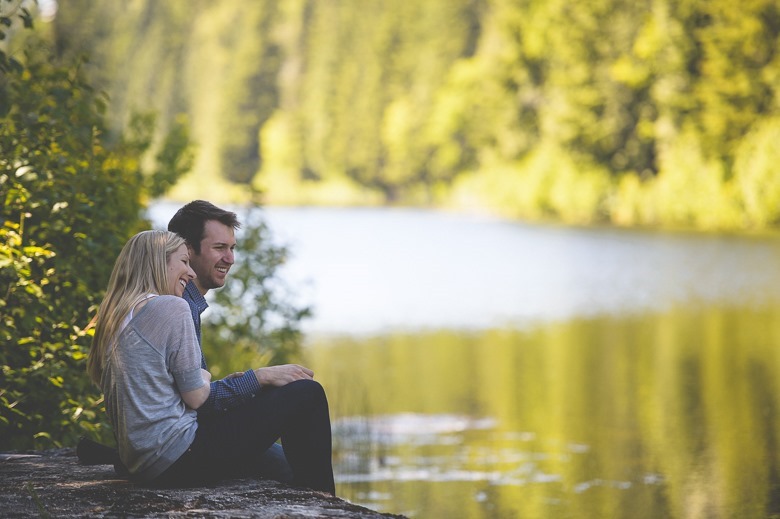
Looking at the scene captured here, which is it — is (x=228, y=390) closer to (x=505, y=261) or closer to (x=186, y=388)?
(x=186, y=388)

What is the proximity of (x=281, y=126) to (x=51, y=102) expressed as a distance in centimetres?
10696

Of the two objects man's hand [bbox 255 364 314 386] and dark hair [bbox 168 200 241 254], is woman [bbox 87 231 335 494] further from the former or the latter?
dark hair [bbox 168 200 241 254]

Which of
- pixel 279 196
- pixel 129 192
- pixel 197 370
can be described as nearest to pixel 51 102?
pixel 129 192

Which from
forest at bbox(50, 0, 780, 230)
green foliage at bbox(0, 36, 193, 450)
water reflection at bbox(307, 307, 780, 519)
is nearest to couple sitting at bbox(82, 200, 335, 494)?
green foliage at bbox(0, 36, 193, 450)

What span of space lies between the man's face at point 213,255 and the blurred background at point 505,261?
140cm

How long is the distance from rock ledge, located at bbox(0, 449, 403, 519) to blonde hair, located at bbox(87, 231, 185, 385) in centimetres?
59

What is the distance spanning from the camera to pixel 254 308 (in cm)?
1309

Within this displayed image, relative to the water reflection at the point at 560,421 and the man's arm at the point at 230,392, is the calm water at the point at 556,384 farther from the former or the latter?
the man's arm at the point at 230,392

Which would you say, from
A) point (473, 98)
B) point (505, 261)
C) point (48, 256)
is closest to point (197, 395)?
point (48, 256)

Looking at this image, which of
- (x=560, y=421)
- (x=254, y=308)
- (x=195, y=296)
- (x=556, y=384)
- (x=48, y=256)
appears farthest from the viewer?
(x=556, y=384)

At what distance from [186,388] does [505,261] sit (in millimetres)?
34660

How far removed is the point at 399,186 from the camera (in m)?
102

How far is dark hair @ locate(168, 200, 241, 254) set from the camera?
5.65 meters

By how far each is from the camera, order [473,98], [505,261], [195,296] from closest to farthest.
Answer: [195,296]
[505,261]
[473,98]
